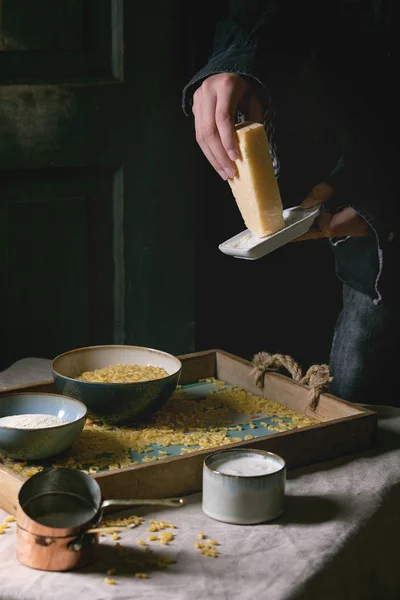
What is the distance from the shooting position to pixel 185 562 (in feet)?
3.59

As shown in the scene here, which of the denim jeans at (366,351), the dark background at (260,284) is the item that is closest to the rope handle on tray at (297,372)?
the denim jeans at (366,351)

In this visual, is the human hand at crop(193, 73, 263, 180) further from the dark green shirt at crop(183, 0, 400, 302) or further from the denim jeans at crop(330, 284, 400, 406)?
the denim jeans at crop(330, 284, 400, 406)

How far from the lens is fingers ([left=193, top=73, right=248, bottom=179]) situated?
1.50 metres

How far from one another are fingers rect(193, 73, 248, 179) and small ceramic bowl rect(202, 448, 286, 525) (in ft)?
1.73

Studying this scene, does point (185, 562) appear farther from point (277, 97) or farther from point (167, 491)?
point (277, 97)

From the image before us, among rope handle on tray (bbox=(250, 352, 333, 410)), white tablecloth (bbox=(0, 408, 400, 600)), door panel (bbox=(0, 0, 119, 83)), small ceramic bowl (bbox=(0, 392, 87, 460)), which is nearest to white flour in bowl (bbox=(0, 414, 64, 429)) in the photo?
small ceramic bowl (bbox=(0, 392, 87, 460))

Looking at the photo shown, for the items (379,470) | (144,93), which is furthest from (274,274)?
(379,470)

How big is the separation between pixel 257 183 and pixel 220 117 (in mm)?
151

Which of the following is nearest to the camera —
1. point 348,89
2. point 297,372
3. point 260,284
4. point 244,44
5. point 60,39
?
point 297,372

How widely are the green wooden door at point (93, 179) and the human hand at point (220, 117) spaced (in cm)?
61

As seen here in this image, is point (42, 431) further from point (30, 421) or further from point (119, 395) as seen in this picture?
point (119, 395)

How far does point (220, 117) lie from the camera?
1.54 metres

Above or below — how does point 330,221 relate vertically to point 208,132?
below

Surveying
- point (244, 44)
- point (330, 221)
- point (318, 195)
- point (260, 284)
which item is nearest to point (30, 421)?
point (318, 195)
